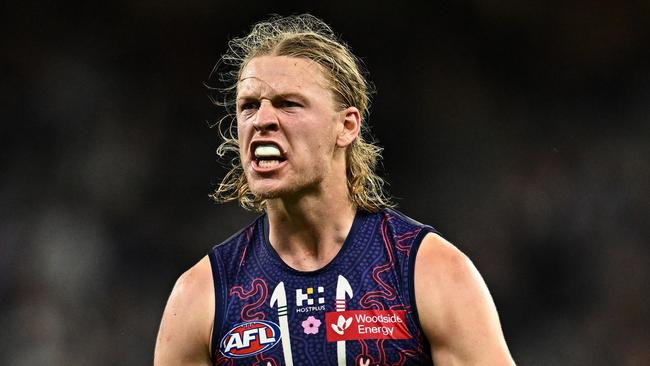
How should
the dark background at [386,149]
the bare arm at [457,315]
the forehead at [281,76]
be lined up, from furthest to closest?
the dark background at [386,149] → the forehead at [281,76] → the bare arm at [457,315]

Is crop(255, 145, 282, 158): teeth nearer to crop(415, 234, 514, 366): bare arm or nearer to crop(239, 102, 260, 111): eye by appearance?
crop(239, 102, 260, 111): eye

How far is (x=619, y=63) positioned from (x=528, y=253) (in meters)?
1.49

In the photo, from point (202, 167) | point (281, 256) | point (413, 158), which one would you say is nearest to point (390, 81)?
point (413, 158)

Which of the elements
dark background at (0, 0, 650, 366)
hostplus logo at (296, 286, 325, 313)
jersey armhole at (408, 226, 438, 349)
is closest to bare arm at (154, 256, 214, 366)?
hostplus logo at (296, 286, 325, 313)

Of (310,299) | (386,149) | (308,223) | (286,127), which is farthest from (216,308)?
(386,149)

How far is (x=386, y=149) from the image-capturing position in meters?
7.01

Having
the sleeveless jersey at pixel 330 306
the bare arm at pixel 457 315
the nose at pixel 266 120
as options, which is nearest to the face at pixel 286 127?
the nose at pixel 266 120

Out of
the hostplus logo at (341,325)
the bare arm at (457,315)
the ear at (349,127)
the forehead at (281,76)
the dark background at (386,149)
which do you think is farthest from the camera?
the dark background at (386,149)

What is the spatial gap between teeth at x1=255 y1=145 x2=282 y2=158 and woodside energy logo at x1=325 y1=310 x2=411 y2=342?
1.83ft

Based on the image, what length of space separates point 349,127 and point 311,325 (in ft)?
2.44

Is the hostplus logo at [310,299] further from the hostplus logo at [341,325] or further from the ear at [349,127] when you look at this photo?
the ear at [349,127]

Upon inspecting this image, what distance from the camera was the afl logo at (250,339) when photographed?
10.9ft

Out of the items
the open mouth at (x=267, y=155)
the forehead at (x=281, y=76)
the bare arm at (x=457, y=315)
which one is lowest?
the bare arm at (x=457, y=315)

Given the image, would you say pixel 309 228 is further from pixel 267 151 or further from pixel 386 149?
pixel 386 149
